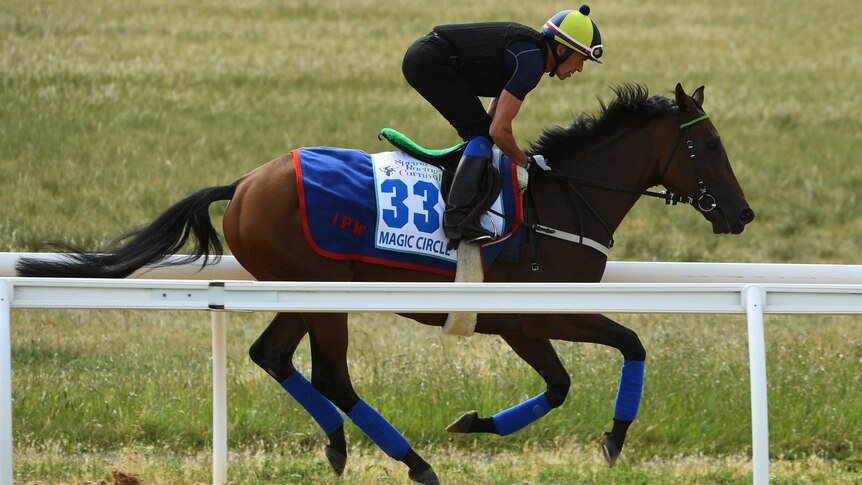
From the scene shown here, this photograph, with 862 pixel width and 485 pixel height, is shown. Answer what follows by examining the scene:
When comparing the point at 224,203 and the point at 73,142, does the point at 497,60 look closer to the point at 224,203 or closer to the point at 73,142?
the point at 224,203

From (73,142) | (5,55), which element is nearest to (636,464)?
(73,142)

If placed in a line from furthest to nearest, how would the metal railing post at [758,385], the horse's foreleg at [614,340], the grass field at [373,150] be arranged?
1. the grass field at [373,150]
2. the horse's foreleg at [614,340]
3. the metal railing post at [758,385]

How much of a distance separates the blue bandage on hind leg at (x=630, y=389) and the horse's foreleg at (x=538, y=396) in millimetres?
271

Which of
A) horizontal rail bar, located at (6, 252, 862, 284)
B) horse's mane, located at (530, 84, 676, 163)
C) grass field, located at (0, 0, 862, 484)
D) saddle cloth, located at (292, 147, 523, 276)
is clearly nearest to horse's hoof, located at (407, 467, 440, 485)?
grass field, located at (0, 0, 862, 484)

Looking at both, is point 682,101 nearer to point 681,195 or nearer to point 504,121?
point 681,195

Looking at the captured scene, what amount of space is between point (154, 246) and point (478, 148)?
1.57 m

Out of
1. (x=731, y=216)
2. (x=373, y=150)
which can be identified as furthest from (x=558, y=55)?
(x=373, y=150)

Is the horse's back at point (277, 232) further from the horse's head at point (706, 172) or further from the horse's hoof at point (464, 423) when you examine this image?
the horse's head at point (706, 172)

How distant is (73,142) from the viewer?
15.5 metres

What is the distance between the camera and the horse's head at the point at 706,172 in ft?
20.7

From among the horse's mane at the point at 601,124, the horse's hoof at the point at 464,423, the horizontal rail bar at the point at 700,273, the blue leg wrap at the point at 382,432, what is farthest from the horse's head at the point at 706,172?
the blue leg wrap at the point at 382,432

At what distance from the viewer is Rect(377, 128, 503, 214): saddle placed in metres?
6.00

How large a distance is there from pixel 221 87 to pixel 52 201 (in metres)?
5.40

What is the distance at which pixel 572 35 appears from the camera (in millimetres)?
6066
